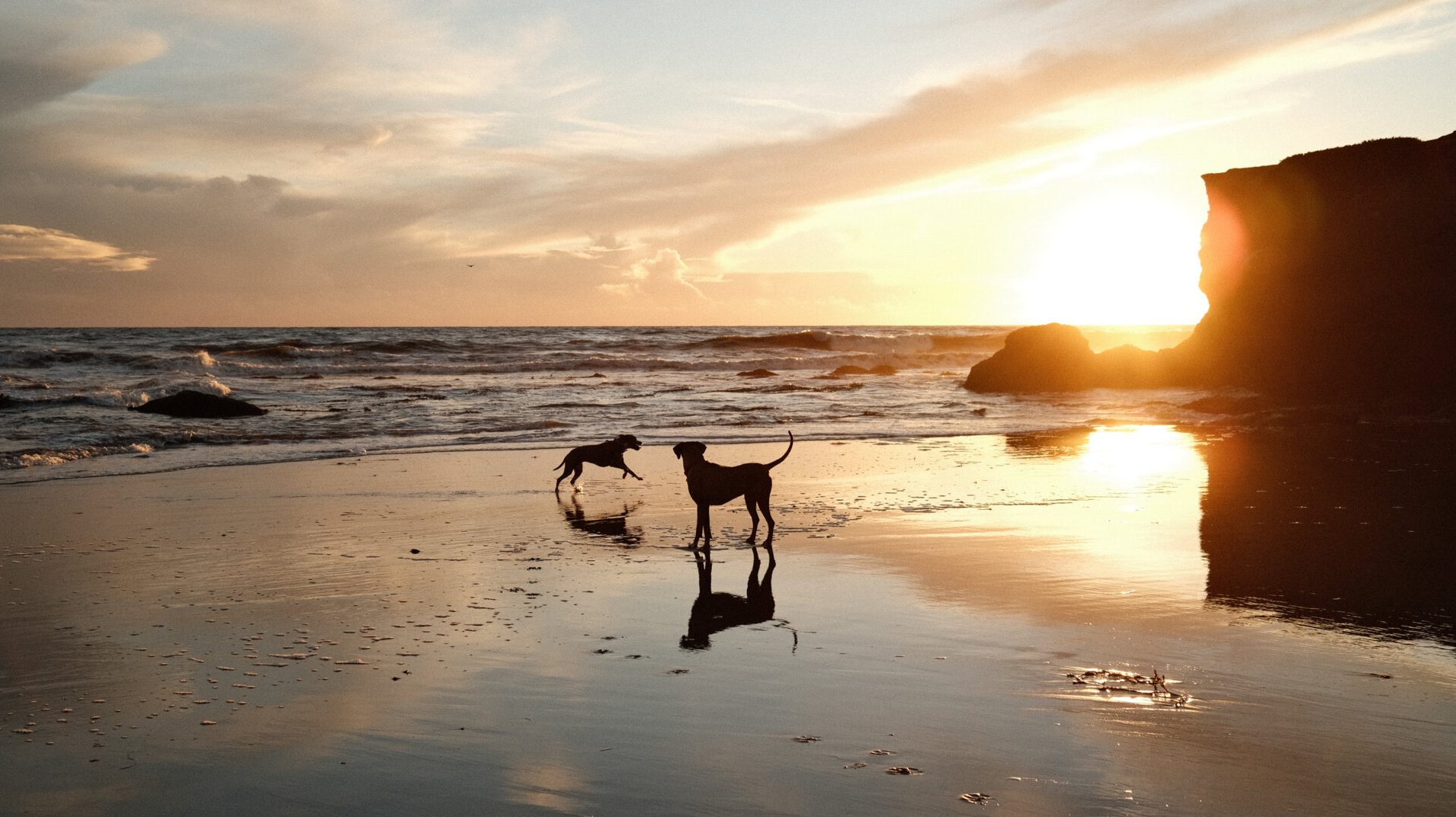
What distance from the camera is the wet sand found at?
13.4 ft

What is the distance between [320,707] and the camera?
4988 millimetres

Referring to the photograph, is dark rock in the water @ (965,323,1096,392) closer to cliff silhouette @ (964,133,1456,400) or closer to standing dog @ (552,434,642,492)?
cliff silhouette @ (964,133,1456,400)

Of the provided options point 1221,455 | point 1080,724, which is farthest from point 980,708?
point 1221,455

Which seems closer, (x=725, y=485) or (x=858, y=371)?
(x=725, y=485)

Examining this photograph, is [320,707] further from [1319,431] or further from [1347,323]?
[1347,323]

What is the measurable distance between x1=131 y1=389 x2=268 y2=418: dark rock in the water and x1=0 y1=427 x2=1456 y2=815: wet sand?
10082 mm

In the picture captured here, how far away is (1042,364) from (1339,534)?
78.9 feet

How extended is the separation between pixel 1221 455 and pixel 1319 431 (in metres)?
4.93

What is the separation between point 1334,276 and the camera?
82.0 ft

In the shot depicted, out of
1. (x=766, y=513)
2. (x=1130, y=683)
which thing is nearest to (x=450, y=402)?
(x=766, y=513)

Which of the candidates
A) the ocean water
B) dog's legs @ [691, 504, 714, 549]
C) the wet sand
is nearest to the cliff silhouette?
the ocean water

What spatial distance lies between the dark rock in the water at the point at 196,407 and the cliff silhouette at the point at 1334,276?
26.5 m

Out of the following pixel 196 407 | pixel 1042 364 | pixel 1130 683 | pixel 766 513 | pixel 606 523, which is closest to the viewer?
pixel 1130 683

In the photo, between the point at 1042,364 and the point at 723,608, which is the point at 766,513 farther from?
the point at 1042,364
